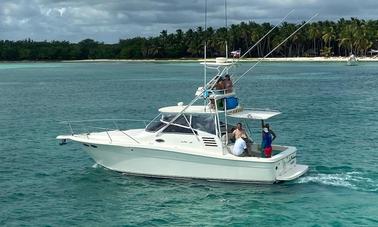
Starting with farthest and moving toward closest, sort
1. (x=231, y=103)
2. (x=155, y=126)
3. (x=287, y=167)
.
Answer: (x=155, y=126)
(x=231, y=103)
(x=287, y=167)

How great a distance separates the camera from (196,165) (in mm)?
18734

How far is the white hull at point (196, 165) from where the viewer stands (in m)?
18.3

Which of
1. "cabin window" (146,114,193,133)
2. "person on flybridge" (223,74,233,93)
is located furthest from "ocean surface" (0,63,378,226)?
"person on flybridge" (223,74,233,93)

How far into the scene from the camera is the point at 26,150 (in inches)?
1049

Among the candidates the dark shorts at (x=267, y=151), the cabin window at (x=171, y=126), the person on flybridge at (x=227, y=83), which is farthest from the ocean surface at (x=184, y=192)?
the person on flybridge at (x=227, y=83)

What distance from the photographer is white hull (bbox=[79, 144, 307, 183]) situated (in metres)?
18.3

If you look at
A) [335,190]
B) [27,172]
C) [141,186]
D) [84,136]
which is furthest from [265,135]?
[27,172]

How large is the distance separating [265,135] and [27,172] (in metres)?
9.28

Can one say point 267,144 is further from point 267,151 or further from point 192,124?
point 192,124

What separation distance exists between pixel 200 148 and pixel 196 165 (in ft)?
1.87

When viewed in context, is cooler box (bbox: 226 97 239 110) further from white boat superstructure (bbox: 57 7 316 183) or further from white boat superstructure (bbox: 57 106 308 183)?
white boat superstructure (bbox: 57 106 308 183)

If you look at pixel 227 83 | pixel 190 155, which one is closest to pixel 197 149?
pixel 190 155

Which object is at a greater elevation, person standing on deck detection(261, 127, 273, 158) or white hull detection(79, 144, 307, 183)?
person standing on deck detection(261, 127, 273, 158)

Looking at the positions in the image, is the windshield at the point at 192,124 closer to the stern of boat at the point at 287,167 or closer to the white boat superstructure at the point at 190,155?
the white boat superstructure at the point at 190,155
